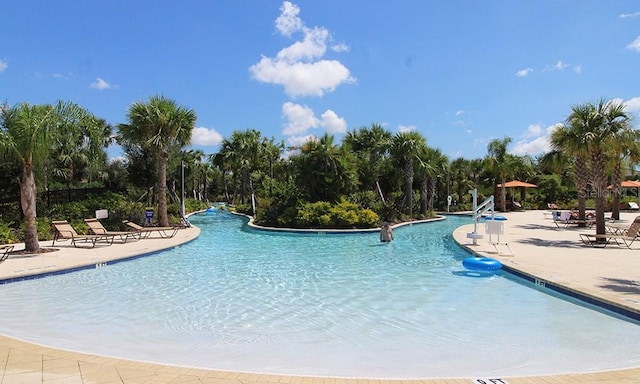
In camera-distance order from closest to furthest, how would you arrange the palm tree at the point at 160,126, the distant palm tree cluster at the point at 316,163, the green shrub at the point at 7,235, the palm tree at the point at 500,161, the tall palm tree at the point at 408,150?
1. the distant palm tree cluster at the point at 316,163
2. the green shrub at the point at 7,235
3. the palm tree at the point at 160,126
4. the tall palm tree at the point at 408,150
5. the palm tree at the point at 500,161

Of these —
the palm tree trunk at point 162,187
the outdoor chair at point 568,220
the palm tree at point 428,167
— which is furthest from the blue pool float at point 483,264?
the palm tree at point 428,167

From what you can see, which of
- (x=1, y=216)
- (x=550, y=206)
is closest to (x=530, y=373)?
(x=1, y=216)

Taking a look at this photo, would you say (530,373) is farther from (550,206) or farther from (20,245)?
(550,206)

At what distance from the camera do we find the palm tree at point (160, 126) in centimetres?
2034

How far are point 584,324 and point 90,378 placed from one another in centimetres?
663

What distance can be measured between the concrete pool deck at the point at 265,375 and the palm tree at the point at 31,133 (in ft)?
5.28

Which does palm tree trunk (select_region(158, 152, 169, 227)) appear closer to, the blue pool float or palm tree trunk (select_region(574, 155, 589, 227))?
the blue pool float

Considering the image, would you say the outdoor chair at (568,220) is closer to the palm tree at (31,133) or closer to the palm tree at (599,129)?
the palm tree at (599,129)

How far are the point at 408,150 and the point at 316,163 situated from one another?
6035mm

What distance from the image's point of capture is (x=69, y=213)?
20.5 meters

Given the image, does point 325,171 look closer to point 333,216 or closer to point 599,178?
Result: point 333,216

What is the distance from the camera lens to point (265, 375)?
167 inches

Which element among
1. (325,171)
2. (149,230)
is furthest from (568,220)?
(149,230)

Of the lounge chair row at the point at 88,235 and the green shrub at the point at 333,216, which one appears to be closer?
the lounge chair row at the point at 88,235
